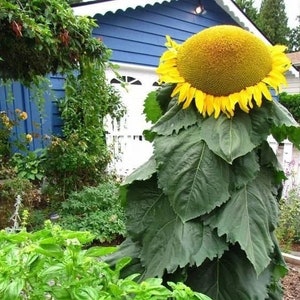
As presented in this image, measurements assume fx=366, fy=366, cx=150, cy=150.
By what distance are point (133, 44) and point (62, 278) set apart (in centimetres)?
596

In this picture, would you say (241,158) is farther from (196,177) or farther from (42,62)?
(42,62)

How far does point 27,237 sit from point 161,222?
480 millimetres

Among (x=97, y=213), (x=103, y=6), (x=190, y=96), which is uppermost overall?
(x=103, y=6)

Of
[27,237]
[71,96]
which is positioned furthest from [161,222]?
[71,96]

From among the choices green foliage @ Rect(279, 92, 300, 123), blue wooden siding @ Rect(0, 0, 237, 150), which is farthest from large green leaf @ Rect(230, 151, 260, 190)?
green foliage @ Rect(279, 92, 300, 123)

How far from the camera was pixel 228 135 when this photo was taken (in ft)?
3.59

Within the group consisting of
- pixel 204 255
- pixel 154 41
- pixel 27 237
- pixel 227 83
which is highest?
pixel 154 41

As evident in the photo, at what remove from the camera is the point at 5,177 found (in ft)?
13.9

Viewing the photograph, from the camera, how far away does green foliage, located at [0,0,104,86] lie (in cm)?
290

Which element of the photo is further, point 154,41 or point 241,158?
point 154,41

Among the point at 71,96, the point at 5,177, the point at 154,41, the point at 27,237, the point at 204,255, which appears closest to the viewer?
the point at 27,237

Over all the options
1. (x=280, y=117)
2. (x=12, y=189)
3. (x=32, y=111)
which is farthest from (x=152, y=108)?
(x=32, y=111)

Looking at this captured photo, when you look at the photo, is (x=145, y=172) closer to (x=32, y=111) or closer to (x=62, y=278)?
(x=62, y=278)

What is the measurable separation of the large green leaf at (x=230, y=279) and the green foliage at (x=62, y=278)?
470 millimetres
